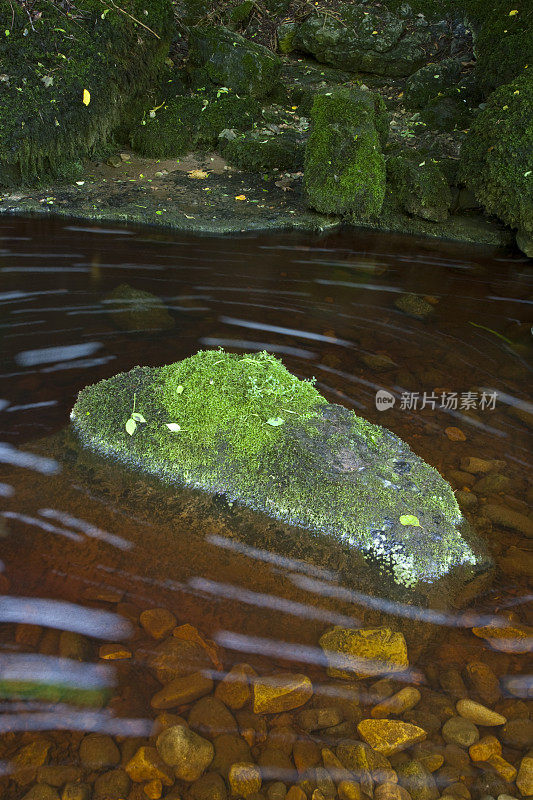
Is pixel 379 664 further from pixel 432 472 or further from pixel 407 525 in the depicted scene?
pixel 432 472

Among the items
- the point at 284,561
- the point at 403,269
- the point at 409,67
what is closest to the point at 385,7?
the point at 409,67

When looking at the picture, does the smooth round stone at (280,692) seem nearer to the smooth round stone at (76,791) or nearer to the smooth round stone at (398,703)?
the smooth round stone at (398,703)

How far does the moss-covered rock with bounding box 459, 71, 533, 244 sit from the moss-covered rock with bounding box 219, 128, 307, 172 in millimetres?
2404

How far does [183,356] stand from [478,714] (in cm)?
306

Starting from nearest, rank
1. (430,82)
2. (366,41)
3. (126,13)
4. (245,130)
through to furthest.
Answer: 1. (126,13)
2. (245,130)
3. (430,82)
4. (366,41)

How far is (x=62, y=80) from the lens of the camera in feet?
24.7

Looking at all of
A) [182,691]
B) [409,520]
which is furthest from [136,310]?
[182,691]

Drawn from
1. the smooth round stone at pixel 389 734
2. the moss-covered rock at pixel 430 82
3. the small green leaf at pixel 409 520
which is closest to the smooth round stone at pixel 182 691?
the smooth round stone at pixel 389 734

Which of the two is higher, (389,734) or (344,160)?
(344,160)

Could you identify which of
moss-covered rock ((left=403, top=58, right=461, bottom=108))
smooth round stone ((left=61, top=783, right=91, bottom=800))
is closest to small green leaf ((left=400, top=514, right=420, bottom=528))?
smooth round stone ((left=61, top=783, right=91, bottom=800))

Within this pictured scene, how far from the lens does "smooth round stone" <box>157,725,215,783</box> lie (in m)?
2.04

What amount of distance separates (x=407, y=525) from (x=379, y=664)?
709 mm

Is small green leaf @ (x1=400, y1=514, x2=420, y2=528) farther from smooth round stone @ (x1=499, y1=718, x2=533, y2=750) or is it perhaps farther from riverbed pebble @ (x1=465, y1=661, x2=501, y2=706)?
smooth round stone @ (x1=499, y1=718, x2=533, y2=750)

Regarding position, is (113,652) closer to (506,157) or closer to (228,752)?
(228,752)
